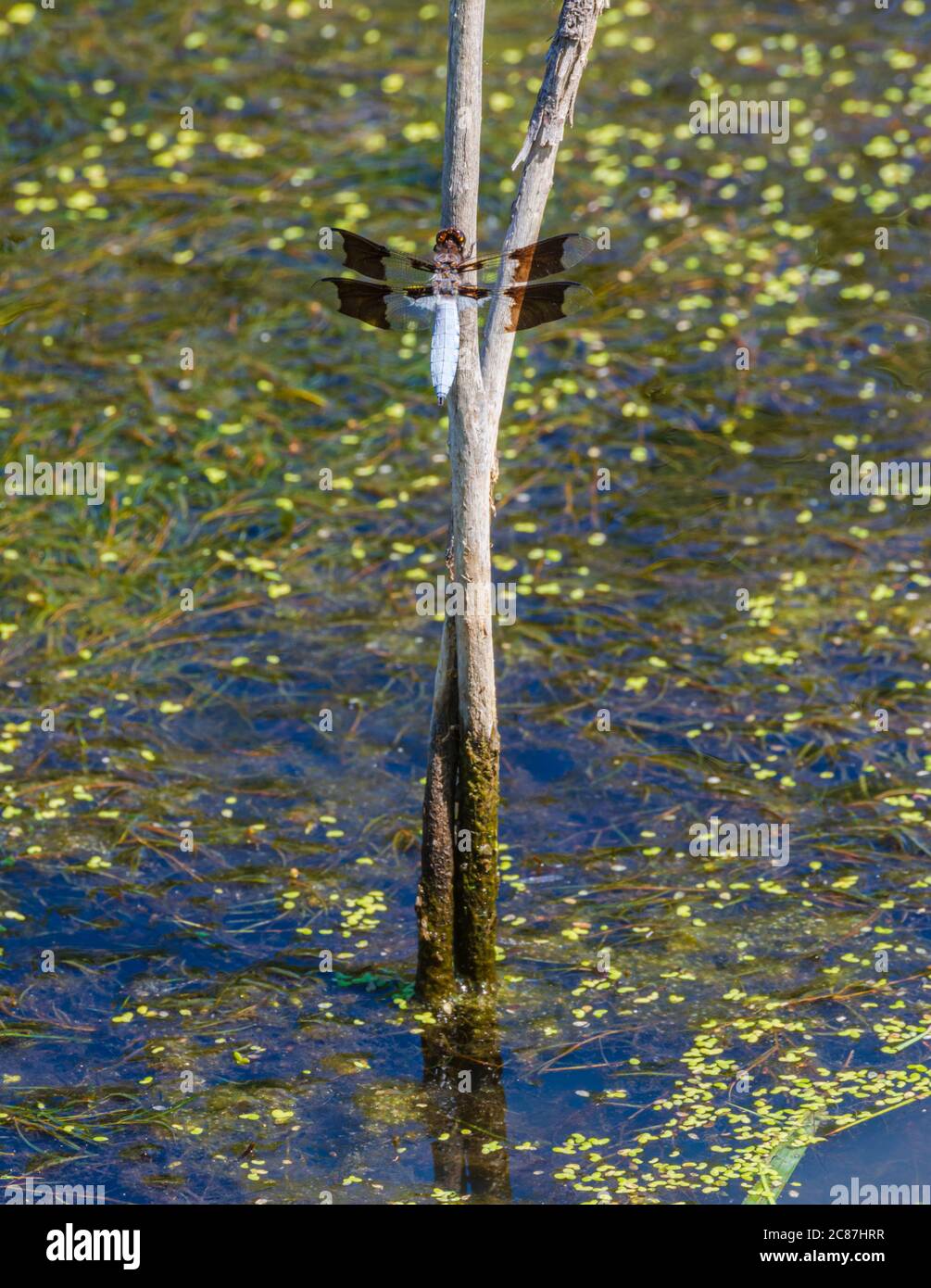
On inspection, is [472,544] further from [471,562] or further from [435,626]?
[435,626]

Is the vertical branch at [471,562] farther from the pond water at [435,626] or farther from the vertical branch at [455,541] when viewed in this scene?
the pond water at [435,626]

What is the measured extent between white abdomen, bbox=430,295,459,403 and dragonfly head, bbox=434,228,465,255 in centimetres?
12

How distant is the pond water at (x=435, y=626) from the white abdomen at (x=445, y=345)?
1.88 meters

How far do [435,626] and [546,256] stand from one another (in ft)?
8.02

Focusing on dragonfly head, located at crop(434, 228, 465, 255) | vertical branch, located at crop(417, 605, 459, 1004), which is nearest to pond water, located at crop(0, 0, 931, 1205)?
vertical branch, located at crop(417, 605, 459, 1004)

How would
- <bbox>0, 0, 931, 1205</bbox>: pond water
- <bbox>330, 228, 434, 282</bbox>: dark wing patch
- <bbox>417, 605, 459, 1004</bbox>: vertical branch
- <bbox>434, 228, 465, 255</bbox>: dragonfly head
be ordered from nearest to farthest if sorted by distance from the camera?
<bbox>434, 228, 465, 255</bbox>: dragonfly head < <bbox>330, 228, 434, 282</bbox>: dark wing patch < <bbox>417, 605, 459, 1004</bbox>: vertical branch < <bbox>0, 0, 931, 1205</bbox>: pond water

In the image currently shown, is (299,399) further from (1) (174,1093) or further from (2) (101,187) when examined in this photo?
(1) (174,1093)

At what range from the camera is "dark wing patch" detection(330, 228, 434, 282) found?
13.9 ft

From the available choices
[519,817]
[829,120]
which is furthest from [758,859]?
[829,120]

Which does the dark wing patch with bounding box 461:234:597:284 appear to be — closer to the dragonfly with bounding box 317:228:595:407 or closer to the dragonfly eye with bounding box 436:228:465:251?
the dragonfly with bounding box 317:228:595:407

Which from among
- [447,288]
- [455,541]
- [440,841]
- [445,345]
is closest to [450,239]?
[447,288]

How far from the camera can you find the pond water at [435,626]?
462cm

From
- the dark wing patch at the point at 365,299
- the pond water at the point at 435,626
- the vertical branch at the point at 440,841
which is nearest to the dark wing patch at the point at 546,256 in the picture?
the dark wing patch at the point at 365,299

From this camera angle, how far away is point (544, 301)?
14.3 ft
